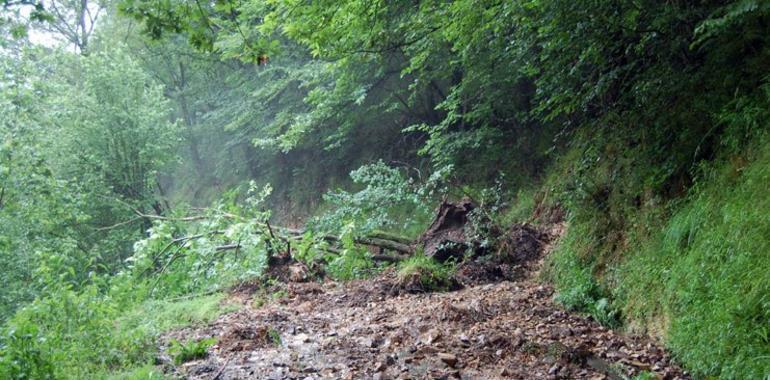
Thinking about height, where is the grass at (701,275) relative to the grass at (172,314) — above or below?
below

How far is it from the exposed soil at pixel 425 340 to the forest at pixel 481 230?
3cm

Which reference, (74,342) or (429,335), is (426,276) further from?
(74,342)

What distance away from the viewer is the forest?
3.80 meters

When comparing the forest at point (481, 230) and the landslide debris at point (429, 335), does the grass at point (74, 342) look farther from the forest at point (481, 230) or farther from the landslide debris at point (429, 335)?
the landslide debris at point (429, 335)

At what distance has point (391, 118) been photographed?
14.3m

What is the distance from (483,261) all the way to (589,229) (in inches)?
69.6

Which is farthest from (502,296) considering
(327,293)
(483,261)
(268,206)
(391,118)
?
(268,206)

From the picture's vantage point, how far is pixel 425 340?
177 inches

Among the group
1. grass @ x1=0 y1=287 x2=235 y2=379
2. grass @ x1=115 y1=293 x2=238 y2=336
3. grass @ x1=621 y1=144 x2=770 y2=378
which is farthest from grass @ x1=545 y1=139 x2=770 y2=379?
grass @ x1=115 y1=293 x2=238 y2=336

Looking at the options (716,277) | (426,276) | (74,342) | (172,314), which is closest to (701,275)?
(716,277)

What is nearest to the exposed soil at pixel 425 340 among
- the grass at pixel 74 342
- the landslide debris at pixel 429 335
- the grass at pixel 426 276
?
the landslide debris at pixel 429 335

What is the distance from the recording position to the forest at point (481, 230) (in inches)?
150

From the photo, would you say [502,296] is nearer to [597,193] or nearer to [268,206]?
[597,193]

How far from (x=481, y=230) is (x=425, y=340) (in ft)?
11.3
